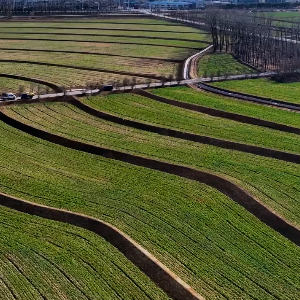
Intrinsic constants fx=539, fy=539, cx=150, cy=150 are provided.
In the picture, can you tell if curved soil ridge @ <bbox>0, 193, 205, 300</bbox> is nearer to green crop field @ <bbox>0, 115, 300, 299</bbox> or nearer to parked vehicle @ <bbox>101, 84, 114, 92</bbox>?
green crop field @ <bbox>0, 115, 300, 299</bbox>

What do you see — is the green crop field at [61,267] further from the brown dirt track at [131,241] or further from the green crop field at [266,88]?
the green crop field at [266,88]

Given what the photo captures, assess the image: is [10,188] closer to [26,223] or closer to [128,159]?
[26,223]

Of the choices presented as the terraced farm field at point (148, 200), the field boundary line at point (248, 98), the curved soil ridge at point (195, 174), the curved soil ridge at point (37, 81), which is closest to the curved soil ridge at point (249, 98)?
the field boundary line at point (248, 98)

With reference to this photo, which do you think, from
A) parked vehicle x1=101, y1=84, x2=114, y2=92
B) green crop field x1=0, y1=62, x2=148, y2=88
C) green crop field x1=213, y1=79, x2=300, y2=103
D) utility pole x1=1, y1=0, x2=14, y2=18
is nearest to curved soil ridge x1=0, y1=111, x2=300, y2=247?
parked vehicle x1=101, y1=84, x2=114, y2=92

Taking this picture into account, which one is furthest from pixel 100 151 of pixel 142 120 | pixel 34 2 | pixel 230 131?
pixel 34 2

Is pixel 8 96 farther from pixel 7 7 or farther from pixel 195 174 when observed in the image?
pixel 7 7
